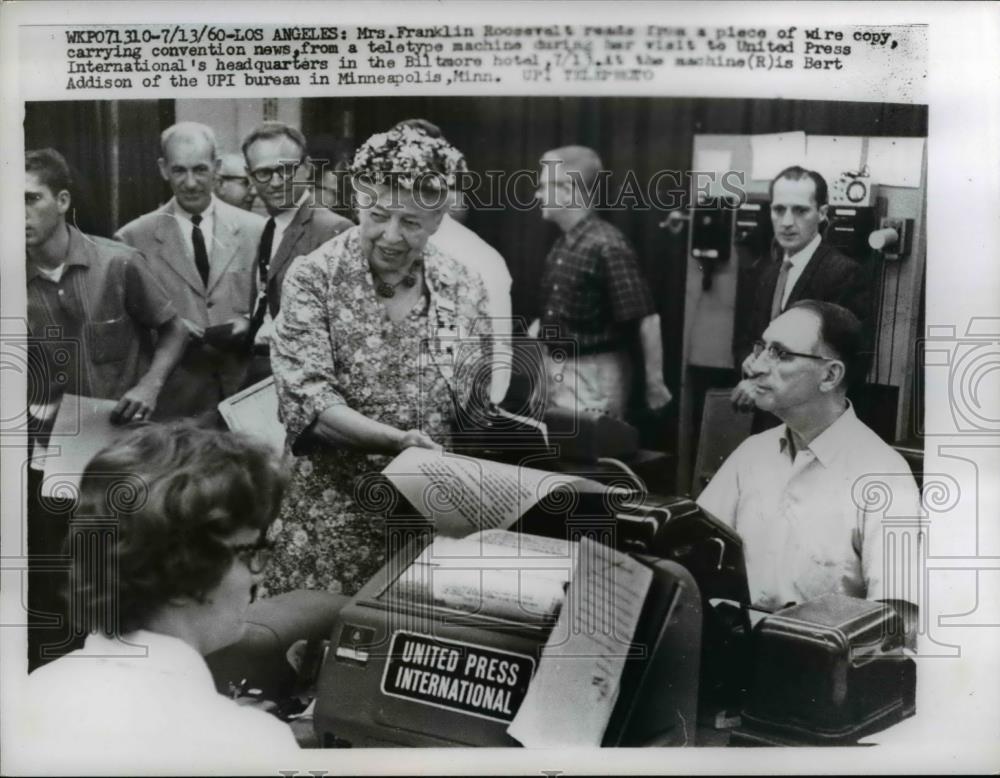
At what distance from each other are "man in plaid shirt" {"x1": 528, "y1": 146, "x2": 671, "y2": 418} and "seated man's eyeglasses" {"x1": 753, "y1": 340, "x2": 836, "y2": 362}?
9.6 inches

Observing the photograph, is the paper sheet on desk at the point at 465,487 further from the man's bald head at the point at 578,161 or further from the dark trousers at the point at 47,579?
the dark trousers at the point at 47,579

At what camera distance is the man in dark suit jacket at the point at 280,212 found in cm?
248

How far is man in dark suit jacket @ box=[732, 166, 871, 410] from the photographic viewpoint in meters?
2.49

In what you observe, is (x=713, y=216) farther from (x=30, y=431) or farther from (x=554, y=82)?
(x=30, y=431)

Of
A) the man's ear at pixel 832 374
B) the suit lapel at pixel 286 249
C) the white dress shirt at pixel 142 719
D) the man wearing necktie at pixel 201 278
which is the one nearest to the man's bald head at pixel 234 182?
the man wearing necktie at pixel 201 278

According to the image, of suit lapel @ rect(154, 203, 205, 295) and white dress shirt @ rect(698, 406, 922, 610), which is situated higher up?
A: suit lapel @ rect(154, 203, 205, 295)

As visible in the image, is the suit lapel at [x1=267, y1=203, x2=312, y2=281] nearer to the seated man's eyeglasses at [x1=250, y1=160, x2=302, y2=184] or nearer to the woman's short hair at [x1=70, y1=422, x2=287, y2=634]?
the seated man's eyeglasses at [x1=250, y1=160, x2=302, y2=184]

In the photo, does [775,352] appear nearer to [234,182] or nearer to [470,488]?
[470,488]

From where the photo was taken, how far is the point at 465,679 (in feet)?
7.98

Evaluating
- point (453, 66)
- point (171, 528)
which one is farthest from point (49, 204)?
point (453, 66)

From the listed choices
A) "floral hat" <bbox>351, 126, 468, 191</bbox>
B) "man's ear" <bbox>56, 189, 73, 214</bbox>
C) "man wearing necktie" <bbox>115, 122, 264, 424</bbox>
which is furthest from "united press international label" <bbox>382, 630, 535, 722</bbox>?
"man's ear" <bbox>56, 189, 73, 214</bbox>

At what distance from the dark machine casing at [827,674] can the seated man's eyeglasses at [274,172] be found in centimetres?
164

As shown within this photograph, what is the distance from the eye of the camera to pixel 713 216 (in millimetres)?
2475

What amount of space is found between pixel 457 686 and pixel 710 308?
1.12 m
